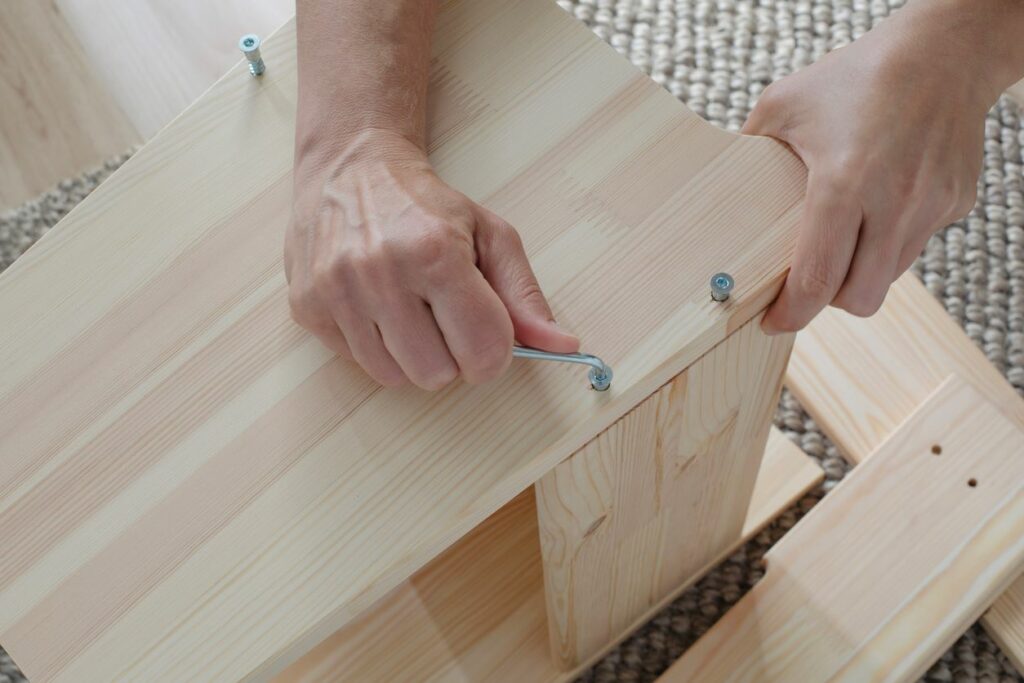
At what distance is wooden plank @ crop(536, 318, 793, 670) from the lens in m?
0.62

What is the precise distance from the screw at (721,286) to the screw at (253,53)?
1.08 ft

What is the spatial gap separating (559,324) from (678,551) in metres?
0.38

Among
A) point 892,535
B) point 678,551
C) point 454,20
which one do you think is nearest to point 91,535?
point 454,20

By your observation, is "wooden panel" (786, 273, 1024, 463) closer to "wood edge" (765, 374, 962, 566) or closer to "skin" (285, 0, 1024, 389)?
"wood edge" (765, 374, 962, 566)

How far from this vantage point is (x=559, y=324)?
585 mm

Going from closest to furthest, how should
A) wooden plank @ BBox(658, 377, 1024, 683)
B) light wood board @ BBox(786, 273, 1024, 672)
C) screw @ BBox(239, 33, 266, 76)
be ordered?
screw @ BBox(239, 33, 266, 76)
wooden plank @ BBox(658, 377, 1024, 683)
light wood board @ BBox(786, 273, 1024, 672)

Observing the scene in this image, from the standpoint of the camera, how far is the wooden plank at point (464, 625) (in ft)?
2.99

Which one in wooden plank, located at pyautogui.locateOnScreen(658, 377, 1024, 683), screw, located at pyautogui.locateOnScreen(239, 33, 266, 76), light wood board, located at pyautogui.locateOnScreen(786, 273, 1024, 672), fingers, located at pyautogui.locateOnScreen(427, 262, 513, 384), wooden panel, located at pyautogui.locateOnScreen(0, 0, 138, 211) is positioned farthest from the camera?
wooden panel, located at pyautogui.locateOnScreen(0, 0, 138, 211)

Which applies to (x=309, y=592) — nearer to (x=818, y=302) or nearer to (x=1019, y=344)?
(x=818, y=302)

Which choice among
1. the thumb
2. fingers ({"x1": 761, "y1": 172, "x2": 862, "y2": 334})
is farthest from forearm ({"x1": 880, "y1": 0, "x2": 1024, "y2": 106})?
the thumb

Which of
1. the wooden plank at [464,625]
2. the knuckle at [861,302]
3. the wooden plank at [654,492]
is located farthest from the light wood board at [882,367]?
the knuckle at [861,302]

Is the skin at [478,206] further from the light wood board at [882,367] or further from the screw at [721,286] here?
the light wood board at [882,367]

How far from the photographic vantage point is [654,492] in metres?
0.73

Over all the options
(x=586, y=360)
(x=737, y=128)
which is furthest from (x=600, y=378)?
(x=737, y=128)
